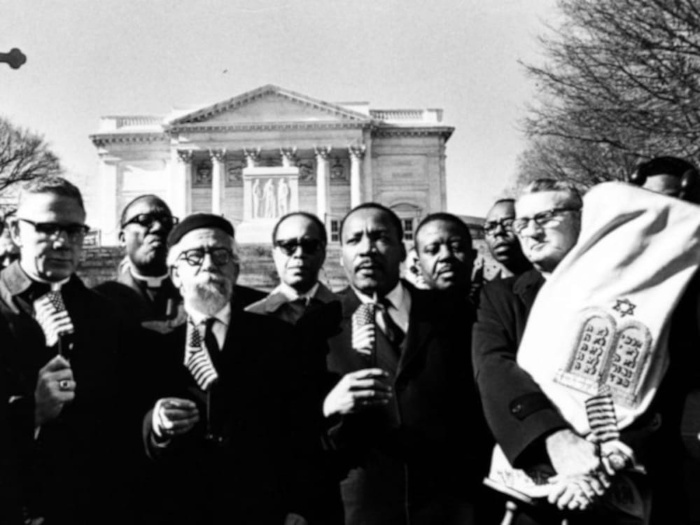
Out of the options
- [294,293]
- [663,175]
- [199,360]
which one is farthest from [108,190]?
[663,175]

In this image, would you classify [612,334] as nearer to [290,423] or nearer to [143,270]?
[290,423]

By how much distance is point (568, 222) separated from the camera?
139 inches

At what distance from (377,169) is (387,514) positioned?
57929mm

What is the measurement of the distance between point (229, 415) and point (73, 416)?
0.64 meters

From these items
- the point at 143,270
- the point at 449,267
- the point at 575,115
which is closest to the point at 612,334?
the point at 449,267

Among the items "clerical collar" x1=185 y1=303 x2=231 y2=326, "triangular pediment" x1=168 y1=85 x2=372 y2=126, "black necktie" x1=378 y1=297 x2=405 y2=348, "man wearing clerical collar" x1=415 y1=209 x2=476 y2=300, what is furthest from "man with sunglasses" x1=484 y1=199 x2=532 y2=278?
"triangular pediment" x1=168 y1=85 x2=372 y2=126

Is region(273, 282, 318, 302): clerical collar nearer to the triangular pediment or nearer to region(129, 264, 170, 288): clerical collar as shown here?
region(129, 264, 170, 288): clerical collar

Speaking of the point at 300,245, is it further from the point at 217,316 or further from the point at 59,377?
the point at 59,377

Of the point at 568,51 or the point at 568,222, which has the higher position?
the point at 568,51

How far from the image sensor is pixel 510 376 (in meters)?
3.04

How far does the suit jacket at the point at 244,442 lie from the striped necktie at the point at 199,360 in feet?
0.20

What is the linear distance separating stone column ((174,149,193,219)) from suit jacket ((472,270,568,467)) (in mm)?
58256

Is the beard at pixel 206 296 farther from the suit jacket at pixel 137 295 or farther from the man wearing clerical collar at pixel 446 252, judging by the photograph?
the man wearing clerical collar at pixel 446 252

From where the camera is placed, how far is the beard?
3639 millimetres
